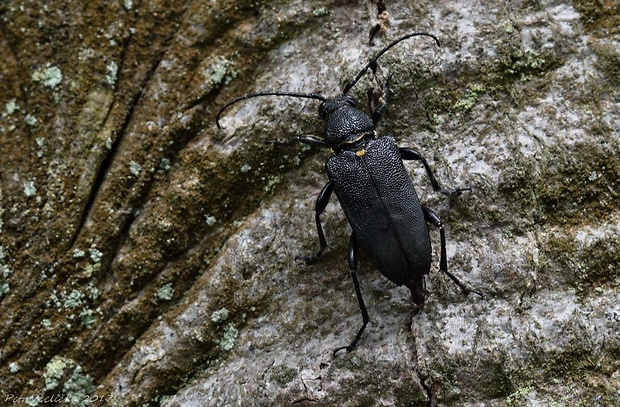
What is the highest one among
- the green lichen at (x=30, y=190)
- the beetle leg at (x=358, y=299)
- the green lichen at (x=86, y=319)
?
the green lichen at (x=30, y=190)

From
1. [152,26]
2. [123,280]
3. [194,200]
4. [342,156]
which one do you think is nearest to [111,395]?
[123,280]

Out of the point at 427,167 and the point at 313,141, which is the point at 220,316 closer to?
the point at 313,141

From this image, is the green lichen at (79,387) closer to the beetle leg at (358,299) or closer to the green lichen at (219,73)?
the beetle leg at (358,299)

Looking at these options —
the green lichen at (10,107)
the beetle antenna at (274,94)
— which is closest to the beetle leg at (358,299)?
the beetle antenna at (274,94)

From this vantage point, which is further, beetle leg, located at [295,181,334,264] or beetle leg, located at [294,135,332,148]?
beetle leg, located at [294,135,332,148]

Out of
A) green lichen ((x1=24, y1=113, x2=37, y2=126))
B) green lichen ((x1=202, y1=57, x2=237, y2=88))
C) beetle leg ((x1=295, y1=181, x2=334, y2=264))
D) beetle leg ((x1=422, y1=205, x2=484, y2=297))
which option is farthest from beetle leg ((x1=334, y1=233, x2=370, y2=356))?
green lichen ((x1=24, y1=113, x2=37, y2=126))

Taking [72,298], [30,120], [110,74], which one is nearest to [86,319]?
[72,298]

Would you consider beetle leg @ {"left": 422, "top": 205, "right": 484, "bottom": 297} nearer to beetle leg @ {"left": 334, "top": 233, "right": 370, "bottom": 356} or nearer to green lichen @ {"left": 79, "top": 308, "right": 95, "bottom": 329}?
beetle leg @ {"left": 334, "top": 233, "right": 370, "bottom": 356}
